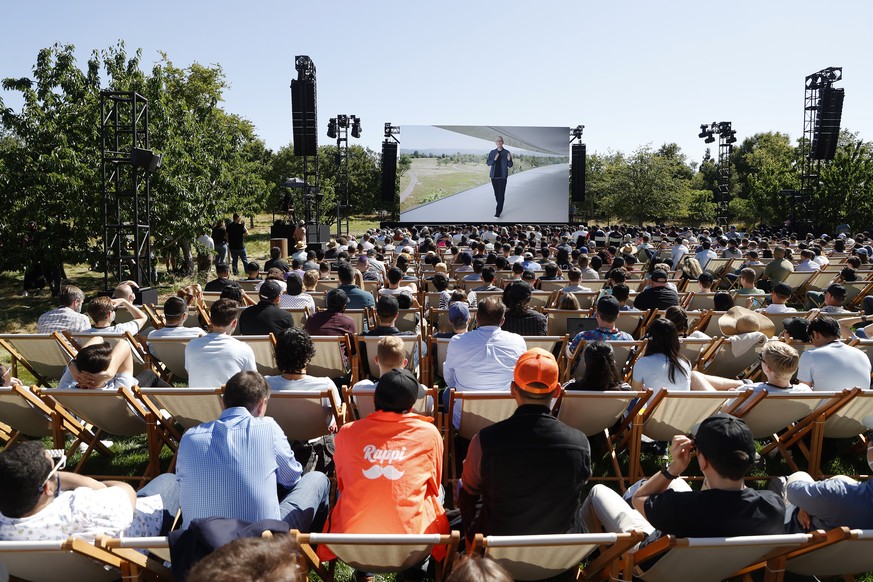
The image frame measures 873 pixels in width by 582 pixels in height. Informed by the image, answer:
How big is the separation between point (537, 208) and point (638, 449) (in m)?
26.1

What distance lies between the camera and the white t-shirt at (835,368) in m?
4.04

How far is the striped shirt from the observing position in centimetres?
235

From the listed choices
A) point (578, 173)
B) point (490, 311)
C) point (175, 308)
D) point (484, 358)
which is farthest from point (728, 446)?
point (578, 173)

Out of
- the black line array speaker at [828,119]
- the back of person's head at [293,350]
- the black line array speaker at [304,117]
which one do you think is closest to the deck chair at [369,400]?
the back of person's head at [293,350]

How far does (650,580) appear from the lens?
90.5 inches

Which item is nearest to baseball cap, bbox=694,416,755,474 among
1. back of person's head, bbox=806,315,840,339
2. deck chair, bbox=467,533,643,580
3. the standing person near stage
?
deck chair, bbox=467,533,643,580

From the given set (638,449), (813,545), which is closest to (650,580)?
(813,545)

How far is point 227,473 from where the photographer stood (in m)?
2.36

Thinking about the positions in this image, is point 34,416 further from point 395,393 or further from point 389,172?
point 389,172

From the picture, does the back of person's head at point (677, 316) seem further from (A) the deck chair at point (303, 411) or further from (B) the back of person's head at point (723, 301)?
(A) the deck chair at point (303, 411)

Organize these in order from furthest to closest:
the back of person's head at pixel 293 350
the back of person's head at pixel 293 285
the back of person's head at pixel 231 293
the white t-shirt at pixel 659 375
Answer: the back of person's head at pixel 293 285 → the back of person's head at pixel 231 293 → the white t-shirt at pixel 659 375 → the back of person's head at pixel 293 350

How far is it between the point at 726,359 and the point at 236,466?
13.5 ft

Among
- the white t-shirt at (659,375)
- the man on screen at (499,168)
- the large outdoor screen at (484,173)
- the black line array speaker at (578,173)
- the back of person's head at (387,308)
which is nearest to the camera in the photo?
the white t-shirt at (659,375)

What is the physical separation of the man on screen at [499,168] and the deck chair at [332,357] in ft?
79.3
